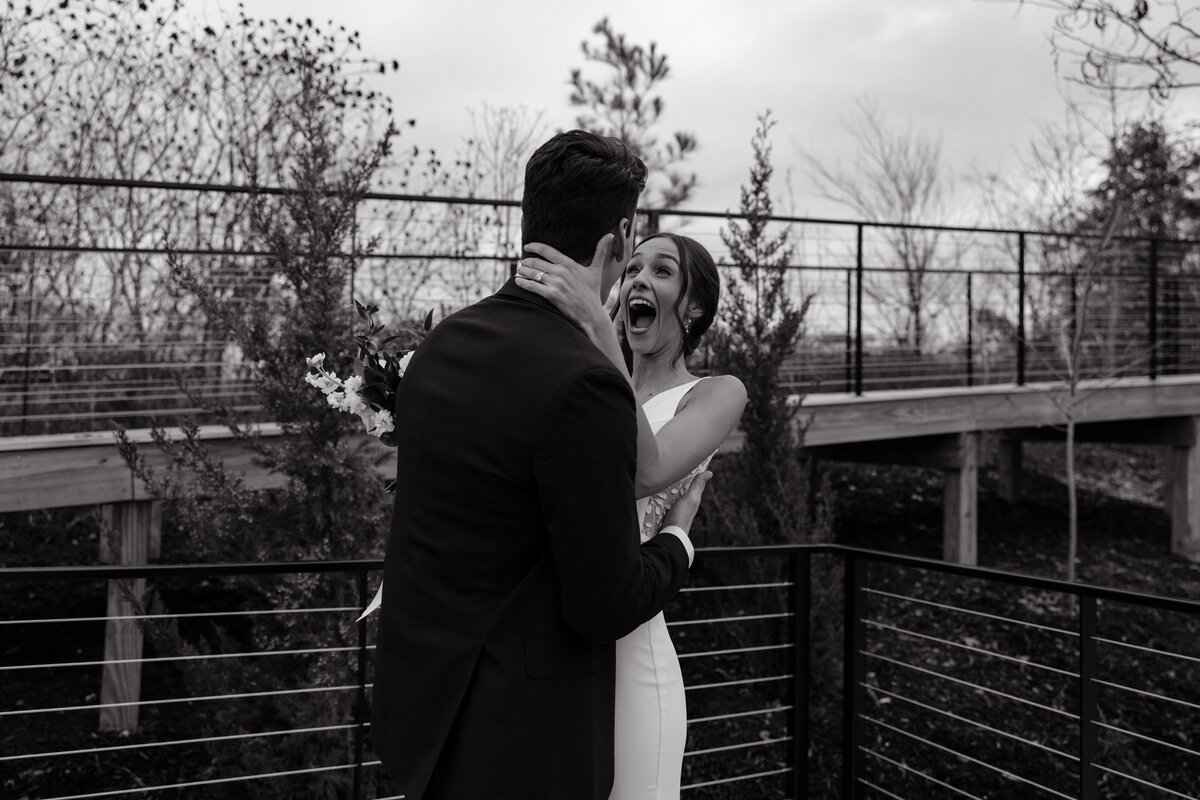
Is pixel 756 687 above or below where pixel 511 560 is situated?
below

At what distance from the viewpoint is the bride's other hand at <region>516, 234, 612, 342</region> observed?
1.50m

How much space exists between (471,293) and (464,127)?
4.61 meters

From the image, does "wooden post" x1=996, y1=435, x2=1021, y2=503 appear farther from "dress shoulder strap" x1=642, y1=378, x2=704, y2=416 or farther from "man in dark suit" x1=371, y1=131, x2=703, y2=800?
"man in dark suit" x1=371, y1=131, x2=703, y2=800

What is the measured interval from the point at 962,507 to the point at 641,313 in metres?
6.69

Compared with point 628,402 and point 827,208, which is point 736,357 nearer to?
point 628,402

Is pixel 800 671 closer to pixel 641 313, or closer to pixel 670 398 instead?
pixel 670 398

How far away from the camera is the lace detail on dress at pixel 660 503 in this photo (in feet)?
6.77

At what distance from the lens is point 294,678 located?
4492mm

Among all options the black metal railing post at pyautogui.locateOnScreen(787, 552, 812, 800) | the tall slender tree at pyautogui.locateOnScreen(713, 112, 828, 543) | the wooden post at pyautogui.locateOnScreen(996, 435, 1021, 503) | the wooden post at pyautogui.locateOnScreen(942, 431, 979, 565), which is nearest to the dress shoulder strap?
the black metal railing post at pyautogui.locateOnScreen(787, 552, 812, 800)

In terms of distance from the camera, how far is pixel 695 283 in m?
2.32

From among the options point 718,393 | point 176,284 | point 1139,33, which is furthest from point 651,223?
point 718,393

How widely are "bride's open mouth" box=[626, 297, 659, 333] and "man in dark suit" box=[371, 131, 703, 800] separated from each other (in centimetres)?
75

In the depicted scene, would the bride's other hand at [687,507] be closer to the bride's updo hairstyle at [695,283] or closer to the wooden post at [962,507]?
the bride's updo hairstyle at [695,283]

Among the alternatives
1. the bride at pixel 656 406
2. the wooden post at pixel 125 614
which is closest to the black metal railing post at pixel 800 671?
the bride at pixel 656 406
